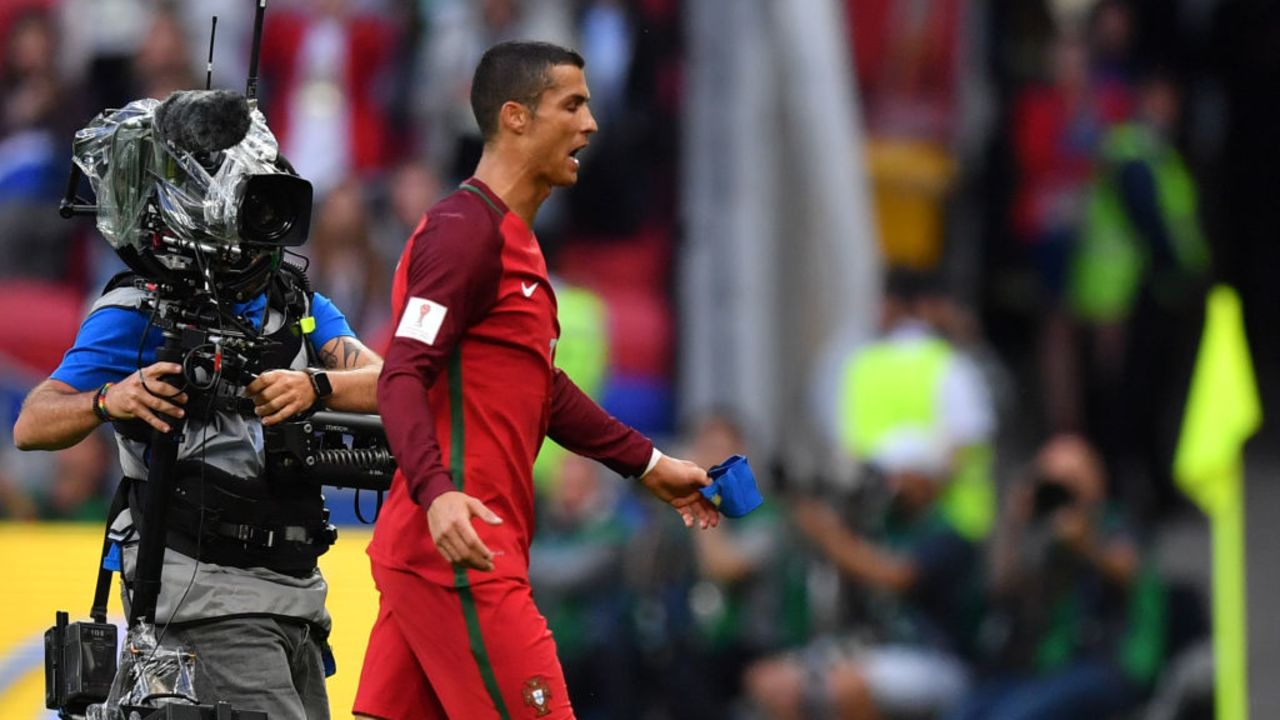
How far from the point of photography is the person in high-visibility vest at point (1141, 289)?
35.4 feet

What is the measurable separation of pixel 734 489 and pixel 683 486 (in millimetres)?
152

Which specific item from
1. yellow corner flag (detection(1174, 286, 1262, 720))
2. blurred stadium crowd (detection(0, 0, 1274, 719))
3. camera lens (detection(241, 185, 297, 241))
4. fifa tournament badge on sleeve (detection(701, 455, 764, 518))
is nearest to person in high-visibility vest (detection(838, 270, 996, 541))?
blurred stadium crowd (detection(0, 0, 1274, 719))

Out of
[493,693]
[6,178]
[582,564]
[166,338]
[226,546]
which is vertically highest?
[6,178]

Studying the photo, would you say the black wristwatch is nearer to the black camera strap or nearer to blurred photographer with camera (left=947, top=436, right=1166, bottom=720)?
the black camera strap

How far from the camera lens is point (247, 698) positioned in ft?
15.2

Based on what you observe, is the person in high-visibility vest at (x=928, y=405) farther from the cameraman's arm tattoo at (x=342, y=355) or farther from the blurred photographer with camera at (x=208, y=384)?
the blurred photographer with camera at (x=208, y=384)

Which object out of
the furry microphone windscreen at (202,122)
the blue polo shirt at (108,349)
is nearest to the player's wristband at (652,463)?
the blue polo shirt at (108,349)

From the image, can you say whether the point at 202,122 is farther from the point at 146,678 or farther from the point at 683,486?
the point at 683,486

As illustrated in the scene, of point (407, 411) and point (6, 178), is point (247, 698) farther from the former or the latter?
point (6, 178)

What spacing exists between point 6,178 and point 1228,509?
6.33 m

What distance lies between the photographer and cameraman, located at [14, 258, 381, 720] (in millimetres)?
4582

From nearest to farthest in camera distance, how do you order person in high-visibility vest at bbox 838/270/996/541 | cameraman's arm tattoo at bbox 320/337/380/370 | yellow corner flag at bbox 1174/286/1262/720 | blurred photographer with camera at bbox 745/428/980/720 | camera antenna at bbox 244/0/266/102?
camera antenna at bbox 244/0/266/102
cameraman's arm tattoo at bbox 320/337/380/370
blurred photographer with camera at bbox 745/428/980/720
person in high-visibility vest at bbox 838/270/996/541
yellow corner flag at bbox 1174/286/1262/720

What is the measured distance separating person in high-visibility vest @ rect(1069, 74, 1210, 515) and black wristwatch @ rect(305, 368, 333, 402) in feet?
22.0

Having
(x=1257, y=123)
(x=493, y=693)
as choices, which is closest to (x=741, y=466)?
(x=493, y=693)
